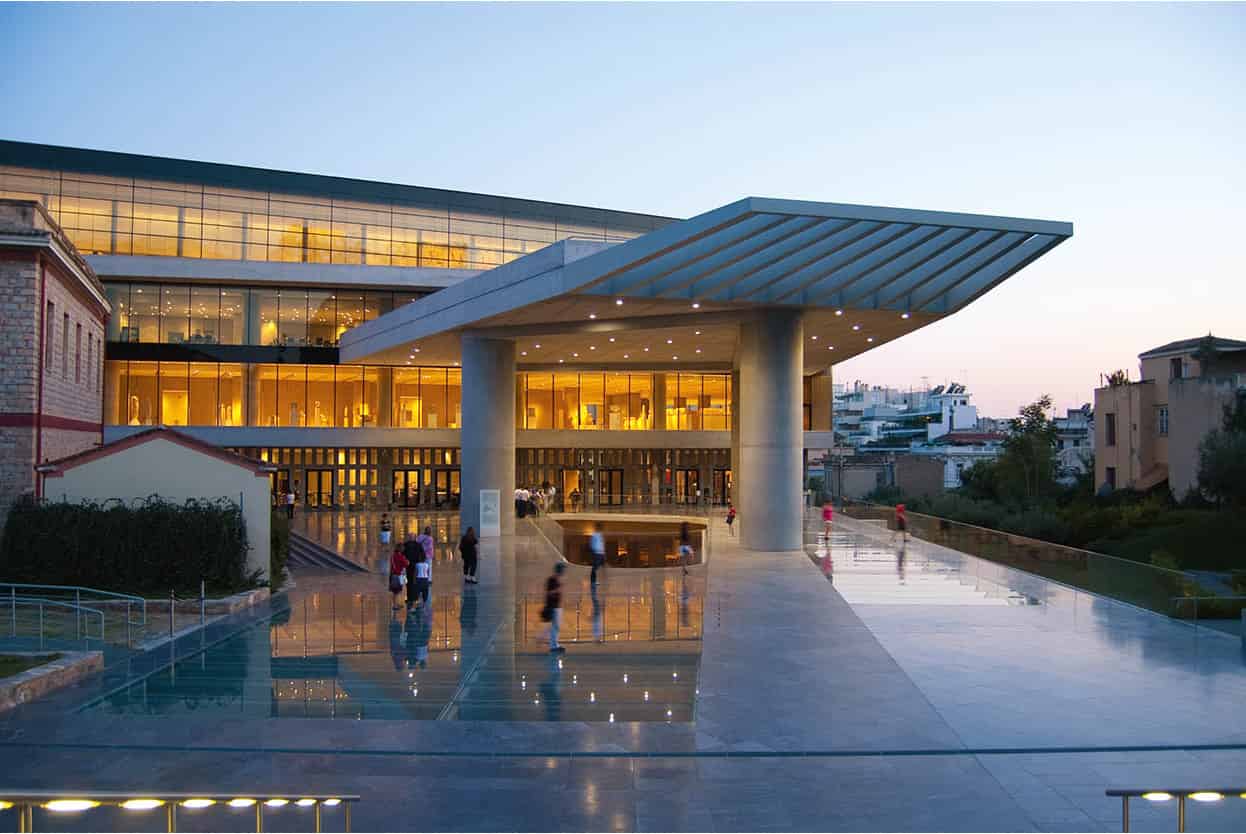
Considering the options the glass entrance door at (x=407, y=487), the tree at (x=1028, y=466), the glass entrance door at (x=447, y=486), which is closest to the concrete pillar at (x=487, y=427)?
the glass entrance door at (x=447, y=486)

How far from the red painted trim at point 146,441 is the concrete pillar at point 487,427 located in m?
12.8

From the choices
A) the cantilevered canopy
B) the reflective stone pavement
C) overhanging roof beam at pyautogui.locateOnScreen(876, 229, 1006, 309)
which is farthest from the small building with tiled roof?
overhanging roof beam at pyautogui.locateOnScreen(876, 229, 1006, 309)

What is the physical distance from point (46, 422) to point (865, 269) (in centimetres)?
2079

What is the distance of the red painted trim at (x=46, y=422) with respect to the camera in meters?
22.3

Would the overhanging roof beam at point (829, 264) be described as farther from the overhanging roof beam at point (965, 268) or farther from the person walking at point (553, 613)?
the person walking at point (553, 613)

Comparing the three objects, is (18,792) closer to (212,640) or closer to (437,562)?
(212,640)

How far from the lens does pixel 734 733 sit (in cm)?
1073

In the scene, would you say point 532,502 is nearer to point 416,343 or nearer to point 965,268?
point 416,343

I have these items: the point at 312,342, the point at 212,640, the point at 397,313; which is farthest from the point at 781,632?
the point at 312,342

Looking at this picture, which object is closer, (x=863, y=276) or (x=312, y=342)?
(x=863, y=276)

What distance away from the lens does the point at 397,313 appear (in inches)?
1540

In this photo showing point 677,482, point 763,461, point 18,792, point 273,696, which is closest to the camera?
point 18,792

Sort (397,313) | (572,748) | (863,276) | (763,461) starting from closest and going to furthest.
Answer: (572,748) → (863,276) → (763,461) → (397,313)

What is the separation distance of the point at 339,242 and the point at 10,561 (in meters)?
33.7
